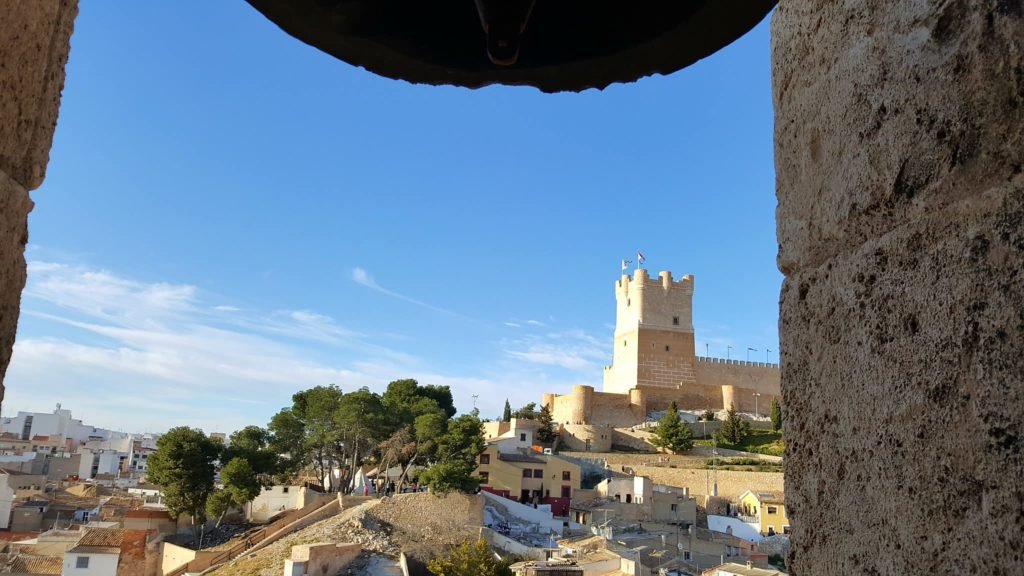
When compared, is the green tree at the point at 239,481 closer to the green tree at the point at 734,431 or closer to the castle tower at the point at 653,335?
the green tree at the point at 734,431

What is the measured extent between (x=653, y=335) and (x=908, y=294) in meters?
48.8

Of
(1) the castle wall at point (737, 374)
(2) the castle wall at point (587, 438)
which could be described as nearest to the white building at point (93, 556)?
(2) the castle wall at point (587, 438)

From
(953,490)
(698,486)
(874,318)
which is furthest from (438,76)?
Result: (698,486)

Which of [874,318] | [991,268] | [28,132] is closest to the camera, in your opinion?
[991,268]

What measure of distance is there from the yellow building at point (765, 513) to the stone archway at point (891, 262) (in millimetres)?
31649

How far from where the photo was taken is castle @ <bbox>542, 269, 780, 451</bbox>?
1763 inches

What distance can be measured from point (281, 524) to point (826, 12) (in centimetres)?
2717

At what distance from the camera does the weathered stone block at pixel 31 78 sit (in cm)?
95

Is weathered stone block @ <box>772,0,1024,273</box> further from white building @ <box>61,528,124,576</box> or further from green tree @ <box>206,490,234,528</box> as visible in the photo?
green tree @ <box>206,490,234,528</box>

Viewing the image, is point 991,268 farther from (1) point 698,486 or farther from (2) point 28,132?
(1) point 698,486

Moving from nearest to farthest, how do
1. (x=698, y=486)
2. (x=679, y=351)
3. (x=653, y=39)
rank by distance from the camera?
(x=653, y=39)
(x=698, y=486)
(x=679, y=351)

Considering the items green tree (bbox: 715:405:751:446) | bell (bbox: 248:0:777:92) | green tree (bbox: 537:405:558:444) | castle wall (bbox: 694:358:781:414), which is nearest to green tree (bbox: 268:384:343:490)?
green tree (bbox: 537:405:558:444)

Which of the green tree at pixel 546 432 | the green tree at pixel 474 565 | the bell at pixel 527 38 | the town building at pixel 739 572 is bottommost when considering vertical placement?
the green tree at pixel 474 565

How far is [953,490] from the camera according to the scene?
738 mm
